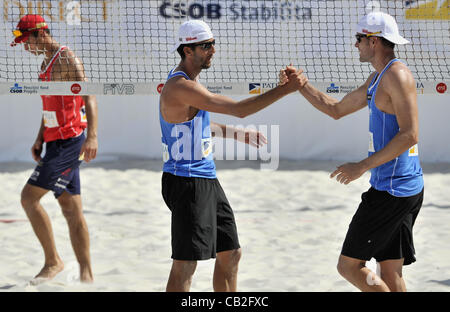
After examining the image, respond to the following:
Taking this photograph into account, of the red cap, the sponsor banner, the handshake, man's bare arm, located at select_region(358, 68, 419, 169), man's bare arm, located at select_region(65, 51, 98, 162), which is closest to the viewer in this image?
man's bare arm, located at select_region(358, 68, 419, 169)

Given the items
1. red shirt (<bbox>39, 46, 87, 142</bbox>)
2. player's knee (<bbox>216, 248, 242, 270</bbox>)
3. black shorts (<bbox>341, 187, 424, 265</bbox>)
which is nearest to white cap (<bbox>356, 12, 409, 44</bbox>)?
black shorts (<bbox>341, 187, 424, 265</bbox>)

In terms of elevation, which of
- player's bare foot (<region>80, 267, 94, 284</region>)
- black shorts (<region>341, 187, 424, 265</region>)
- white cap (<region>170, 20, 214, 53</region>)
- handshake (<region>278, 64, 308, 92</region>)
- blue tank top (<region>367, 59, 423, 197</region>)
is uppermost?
white cap (<region>170, 20, 214, 53</region>)

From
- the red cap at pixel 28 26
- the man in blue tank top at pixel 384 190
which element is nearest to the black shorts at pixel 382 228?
the man in blue tank top at pixel 384 190

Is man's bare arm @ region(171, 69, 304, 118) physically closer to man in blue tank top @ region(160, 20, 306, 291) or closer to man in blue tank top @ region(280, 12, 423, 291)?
man in blue tank top @ region(160, 20, 306, 291)

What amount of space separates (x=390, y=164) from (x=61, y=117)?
2.49m

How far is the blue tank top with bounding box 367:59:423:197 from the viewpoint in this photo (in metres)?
3.76

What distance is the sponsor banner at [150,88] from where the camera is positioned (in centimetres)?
483

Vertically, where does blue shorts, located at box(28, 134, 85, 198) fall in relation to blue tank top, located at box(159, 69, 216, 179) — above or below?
below

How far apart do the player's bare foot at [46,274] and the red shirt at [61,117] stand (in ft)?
2.97

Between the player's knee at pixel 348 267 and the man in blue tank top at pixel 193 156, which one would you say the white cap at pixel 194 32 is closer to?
the man in blue tank top at pixel 193 156

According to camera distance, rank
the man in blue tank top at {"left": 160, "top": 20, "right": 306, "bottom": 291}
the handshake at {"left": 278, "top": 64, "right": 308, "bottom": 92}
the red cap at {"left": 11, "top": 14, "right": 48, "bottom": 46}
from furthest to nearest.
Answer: the red cap at {"left": 11, "top": 14, "right": 48, "bottom": 46}, the handshake at {"left": 278, "top": 64, "right": 308, "bottom": 92}, the man in blue tank top at {"left": 160, "top": 20, "right": 306, "bottom": 291}

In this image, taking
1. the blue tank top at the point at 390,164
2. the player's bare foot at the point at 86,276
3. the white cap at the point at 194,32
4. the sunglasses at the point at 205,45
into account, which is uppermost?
the white cap at the point at 194,32

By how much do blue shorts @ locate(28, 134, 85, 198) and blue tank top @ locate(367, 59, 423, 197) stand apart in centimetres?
230
